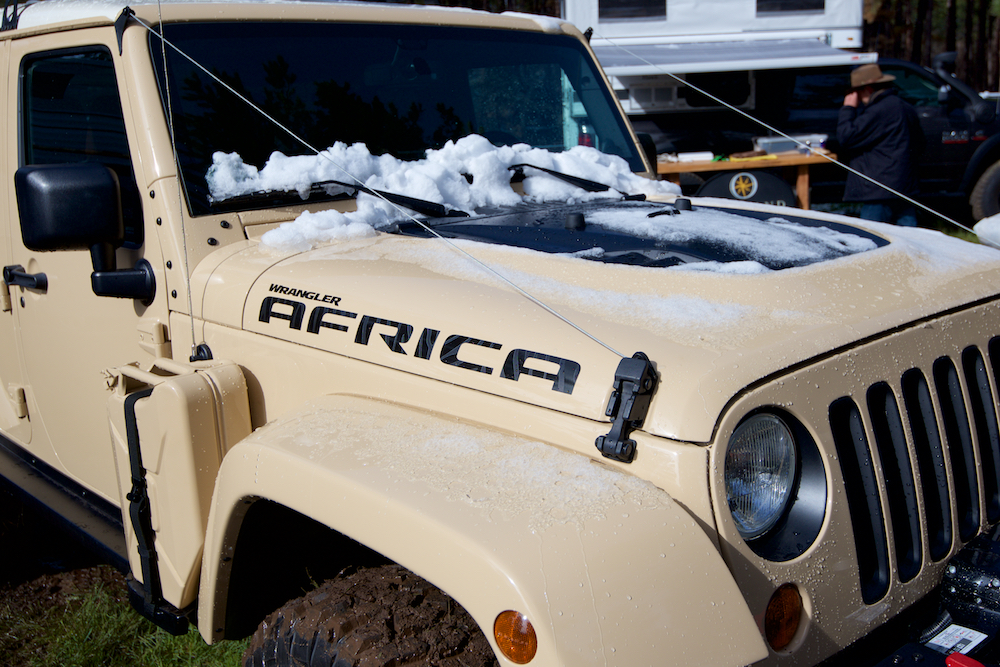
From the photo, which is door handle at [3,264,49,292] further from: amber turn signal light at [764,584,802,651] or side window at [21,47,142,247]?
amber turn signal light at [764,584,802,651]

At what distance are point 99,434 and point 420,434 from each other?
1509 mm

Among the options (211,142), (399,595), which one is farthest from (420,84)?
(399,595)

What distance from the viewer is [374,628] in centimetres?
170

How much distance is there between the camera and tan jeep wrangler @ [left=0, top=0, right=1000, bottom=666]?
1.55 metres

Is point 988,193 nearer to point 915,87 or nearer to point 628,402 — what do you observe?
point 915,87

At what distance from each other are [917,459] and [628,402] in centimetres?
69

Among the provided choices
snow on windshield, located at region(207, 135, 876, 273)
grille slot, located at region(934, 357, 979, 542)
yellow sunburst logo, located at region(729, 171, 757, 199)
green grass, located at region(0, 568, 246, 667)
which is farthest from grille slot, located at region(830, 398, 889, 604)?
yellow sunburst logo, located at region(729, 171, 757, 199)

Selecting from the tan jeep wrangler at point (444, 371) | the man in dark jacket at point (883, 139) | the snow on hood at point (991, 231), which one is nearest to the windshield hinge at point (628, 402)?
the tan jeep wrangler at point (444, 371)

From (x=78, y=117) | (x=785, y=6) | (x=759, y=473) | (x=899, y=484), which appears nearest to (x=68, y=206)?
(x=78, y=117)

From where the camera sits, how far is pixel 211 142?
2.49 metres

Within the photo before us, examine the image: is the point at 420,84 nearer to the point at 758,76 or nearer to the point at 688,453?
the point at 688,453

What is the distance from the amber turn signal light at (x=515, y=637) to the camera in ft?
4.51

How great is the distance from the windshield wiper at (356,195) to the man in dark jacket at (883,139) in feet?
18.7

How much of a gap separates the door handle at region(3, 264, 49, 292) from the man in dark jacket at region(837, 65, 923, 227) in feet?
20.9
